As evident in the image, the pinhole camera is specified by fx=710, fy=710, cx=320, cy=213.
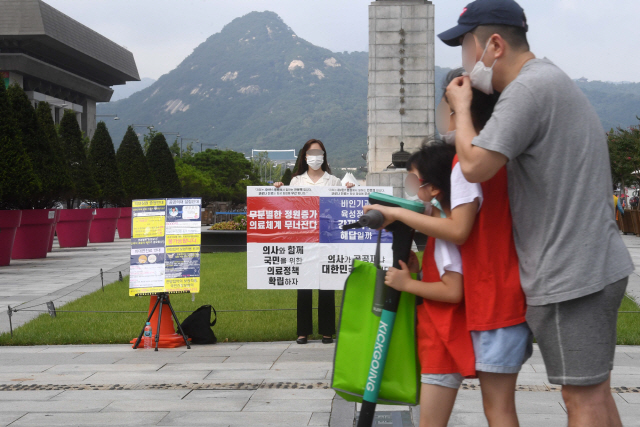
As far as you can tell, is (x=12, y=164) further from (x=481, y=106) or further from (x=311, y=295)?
(x=481, y=106)

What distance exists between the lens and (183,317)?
28.0 feet

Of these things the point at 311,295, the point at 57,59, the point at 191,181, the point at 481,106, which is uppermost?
the point at 57,59

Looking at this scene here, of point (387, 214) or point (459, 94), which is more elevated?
point (459, 94)

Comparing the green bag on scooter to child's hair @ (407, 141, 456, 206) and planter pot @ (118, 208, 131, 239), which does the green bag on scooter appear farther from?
planter pot @ (118, 208, 131, 239)

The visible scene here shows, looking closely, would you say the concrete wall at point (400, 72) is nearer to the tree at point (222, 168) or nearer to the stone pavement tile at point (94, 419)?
the stone pavement tile at point (94, 419)

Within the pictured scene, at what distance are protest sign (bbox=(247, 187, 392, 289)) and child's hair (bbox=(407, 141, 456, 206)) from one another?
4.35m

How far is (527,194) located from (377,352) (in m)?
0.74

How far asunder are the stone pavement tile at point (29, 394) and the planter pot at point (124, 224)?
899 inches

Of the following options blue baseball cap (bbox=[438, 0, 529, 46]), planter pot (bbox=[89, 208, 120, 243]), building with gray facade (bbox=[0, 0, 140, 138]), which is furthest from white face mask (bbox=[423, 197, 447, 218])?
building with gray facade (bbox=[0, 0, 140, 138])

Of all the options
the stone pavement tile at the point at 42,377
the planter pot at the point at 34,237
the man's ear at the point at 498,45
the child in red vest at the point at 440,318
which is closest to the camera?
the man's ear at the point at 498,45

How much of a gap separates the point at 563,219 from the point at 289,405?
3001mm

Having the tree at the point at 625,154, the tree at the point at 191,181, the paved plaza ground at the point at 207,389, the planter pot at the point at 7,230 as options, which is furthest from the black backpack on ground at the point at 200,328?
the tree at the point at 191,181

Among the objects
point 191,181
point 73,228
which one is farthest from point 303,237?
point 191,181

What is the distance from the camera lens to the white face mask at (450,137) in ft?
8.11
